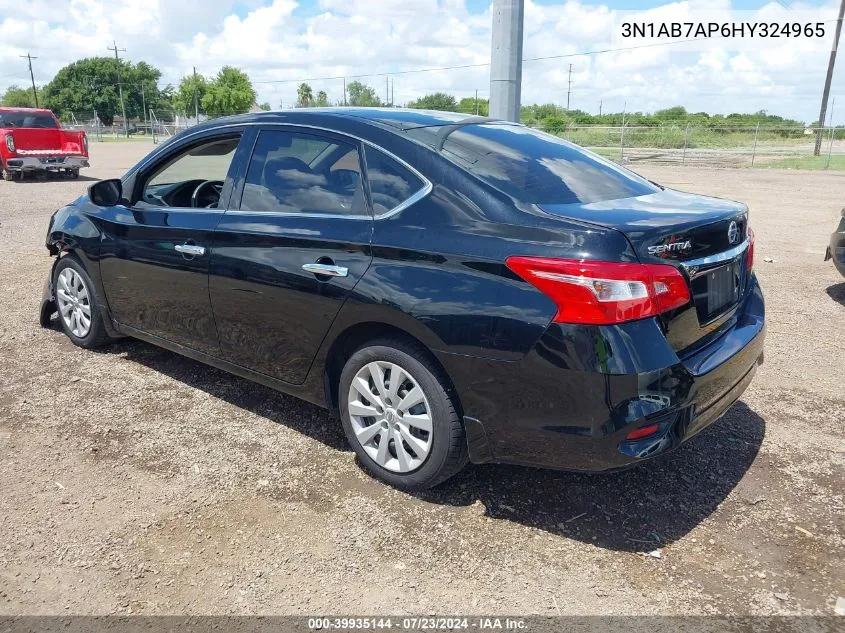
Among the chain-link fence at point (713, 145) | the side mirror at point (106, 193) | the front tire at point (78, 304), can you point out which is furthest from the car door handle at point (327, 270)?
the chain-link fence at point (713, 145)

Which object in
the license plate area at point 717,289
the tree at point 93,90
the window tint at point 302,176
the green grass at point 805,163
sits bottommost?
the green grass at point 805,163

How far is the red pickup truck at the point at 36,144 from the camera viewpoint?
18344 millimetres

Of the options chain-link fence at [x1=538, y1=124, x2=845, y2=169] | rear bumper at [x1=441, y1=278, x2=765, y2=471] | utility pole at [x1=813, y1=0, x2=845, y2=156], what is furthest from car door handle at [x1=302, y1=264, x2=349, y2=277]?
utility pole at [x1=813, y1=0, x2=845, y2=156]

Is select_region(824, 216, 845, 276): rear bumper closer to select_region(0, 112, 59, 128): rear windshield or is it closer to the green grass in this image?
→ select_region(0, 112, 59, 128): rear windshield

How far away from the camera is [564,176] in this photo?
3.39 metres

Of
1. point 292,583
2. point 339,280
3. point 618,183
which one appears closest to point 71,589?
point 292,583

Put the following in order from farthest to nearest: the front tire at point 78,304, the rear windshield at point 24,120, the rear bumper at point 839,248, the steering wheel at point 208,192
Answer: the rear windshield at point 24,120, the rear bumper at point 839,248, the front tire at point 78,304, the steering wheel at point 208,192

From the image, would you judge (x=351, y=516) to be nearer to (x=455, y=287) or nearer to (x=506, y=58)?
(x=455, y=287)

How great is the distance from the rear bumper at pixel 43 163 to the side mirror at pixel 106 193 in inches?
638

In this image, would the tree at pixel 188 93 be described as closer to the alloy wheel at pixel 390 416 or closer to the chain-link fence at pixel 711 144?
the chain-link fence at pixel 711 144

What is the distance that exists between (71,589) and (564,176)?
8.99 feet

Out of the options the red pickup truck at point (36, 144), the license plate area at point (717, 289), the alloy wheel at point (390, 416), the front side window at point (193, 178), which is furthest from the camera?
the red pickup truck at point (36, 144)

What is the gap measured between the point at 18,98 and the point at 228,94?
42.6 metres

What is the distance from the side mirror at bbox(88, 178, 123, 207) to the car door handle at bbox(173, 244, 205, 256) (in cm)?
86
